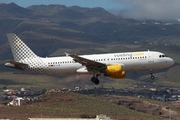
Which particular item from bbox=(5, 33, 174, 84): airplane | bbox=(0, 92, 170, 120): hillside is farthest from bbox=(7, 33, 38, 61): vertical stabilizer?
bbox=(0, 92, 170, 120): hillside

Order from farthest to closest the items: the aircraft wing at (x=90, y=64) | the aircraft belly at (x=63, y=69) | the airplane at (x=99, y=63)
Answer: the aircraft belly at (x=63, y=69) → the airplane at (x=99, y=63) → the aircraft wing at (x=90, y=64)

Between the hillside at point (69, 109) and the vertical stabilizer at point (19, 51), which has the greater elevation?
the vertical stabilizer at point (19, 51)

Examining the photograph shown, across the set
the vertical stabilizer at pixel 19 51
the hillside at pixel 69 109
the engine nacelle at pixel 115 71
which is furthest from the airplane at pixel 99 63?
the hillside at pixel 69 109

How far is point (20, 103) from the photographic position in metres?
191

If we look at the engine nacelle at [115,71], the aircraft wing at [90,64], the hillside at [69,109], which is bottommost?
the hillside at [69,109]

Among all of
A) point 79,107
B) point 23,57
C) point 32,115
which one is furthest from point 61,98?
point 23,57

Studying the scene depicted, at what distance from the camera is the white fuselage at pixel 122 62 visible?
4031 inches

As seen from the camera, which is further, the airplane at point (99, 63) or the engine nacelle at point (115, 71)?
the airplane at point (99, 63)

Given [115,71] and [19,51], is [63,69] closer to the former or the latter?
[115,71]

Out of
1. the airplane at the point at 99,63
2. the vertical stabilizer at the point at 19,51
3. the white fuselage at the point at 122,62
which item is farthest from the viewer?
the vertical stabilizer at the point at 19,51

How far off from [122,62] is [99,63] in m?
4.21

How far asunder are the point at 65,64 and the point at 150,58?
1552cm

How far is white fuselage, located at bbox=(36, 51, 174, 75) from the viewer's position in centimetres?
10238

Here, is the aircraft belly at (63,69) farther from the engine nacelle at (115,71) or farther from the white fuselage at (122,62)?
the engine nacelle at (115,71)
